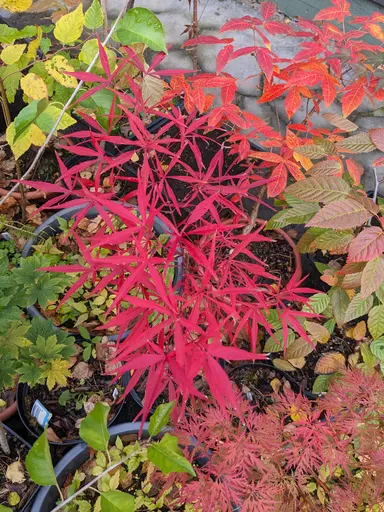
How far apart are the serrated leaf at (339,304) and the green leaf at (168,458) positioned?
948 millimetres

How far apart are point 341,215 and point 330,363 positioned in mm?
684

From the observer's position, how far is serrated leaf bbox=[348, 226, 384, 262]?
1.17 metres

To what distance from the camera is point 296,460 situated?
3.52ft

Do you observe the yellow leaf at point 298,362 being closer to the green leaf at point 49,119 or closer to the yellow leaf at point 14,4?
the green leaf at point 49,119

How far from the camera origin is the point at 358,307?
1.53 meters

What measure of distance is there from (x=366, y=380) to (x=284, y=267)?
0.80 meters

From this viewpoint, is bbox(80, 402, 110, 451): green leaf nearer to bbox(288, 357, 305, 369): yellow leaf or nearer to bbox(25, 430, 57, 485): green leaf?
bbox(25, 430, 57, 485): green leaf

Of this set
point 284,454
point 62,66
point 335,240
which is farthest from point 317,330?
point 62,66

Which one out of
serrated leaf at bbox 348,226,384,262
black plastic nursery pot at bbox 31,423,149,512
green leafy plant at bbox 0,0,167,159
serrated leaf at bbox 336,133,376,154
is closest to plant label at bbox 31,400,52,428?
black plastic nursery pot at bbox 31,423,149,512

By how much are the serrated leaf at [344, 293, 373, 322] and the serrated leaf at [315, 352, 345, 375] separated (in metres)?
0.19

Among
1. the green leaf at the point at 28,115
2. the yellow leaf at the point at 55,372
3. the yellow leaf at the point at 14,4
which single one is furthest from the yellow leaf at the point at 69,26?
the yellow leaf at the point at 55,372

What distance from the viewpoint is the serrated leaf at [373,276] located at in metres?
1.28

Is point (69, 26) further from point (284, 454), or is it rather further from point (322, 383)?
point (322, 383)

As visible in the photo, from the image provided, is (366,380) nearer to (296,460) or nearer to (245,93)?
(296,460)
